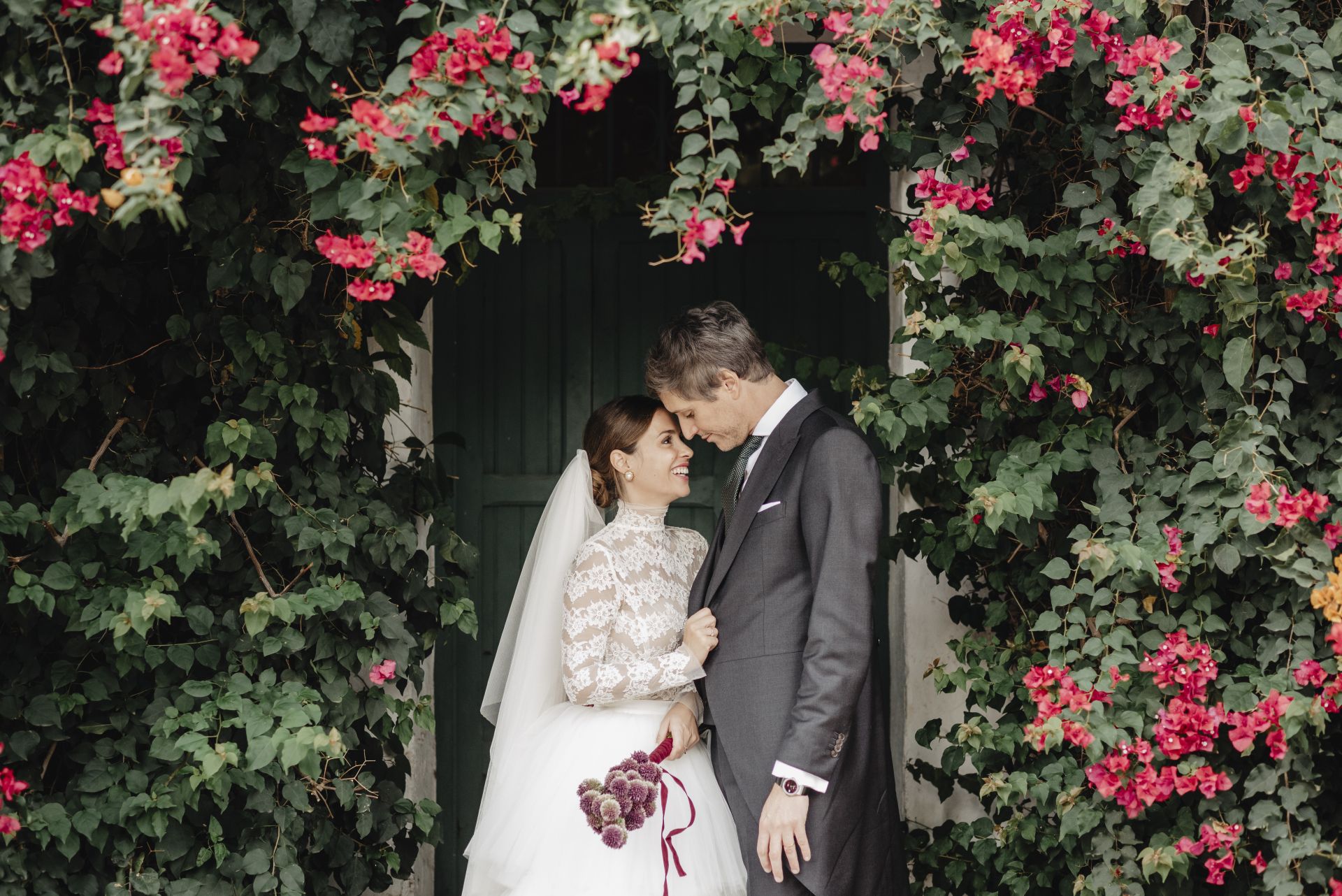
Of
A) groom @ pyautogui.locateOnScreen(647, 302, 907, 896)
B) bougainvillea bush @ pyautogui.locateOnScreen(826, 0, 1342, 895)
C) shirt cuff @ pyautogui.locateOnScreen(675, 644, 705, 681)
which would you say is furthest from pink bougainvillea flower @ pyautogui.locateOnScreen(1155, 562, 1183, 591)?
shirt cuff @ pyautogui.locateOnScreen(675, 644, 705, 681)

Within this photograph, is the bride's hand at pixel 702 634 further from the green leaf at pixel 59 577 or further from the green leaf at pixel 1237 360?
the green leaf at pixel 59 577

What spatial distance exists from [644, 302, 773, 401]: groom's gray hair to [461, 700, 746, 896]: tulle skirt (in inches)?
32.9

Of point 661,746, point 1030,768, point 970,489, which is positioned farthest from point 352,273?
point 1030,768

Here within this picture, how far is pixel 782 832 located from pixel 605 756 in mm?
513

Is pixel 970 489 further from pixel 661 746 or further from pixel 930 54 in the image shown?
pixel 930 54

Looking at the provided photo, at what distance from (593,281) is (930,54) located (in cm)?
131

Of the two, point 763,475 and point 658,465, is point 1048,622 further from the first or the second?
point 658,465

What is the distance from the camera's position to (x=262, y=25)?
2545 millimetres

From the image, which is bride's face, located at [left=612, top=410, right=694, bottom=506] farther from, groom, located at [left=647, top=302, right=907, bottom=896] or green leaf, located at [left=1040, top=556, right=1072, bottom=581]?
green leaf, located at [left=1040, top=556, right=1072, bottom=581]

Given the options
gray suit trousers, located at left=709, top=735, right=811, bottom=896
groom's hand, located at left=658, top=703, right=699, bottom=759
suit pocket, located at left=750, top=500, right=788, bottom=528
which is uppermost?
suit pocket, located at left=750, top=500, right=788, bottom=528

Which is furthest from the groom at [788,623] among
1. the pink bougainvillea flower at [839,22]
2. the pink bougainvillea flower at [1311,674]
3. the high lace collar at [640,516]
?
the pink bougainvillea flower at [1311,674]

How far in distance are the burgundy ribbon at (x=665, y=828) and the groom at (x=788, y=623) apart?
0.20ft

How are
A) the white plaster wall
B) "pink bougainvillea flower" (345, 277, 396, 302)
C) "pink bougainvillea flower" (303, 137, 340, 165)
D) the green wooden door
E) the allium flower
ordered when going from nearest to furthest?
"pink bougainvillea flower" (303, 137, 340, 165)
"pink bougainvillea flower" (345, 277, 396, 302)
the allium flower
the white plaster wall
the green wooden door

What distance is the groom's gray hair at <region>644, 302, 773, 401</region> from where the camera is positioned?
120 inches
